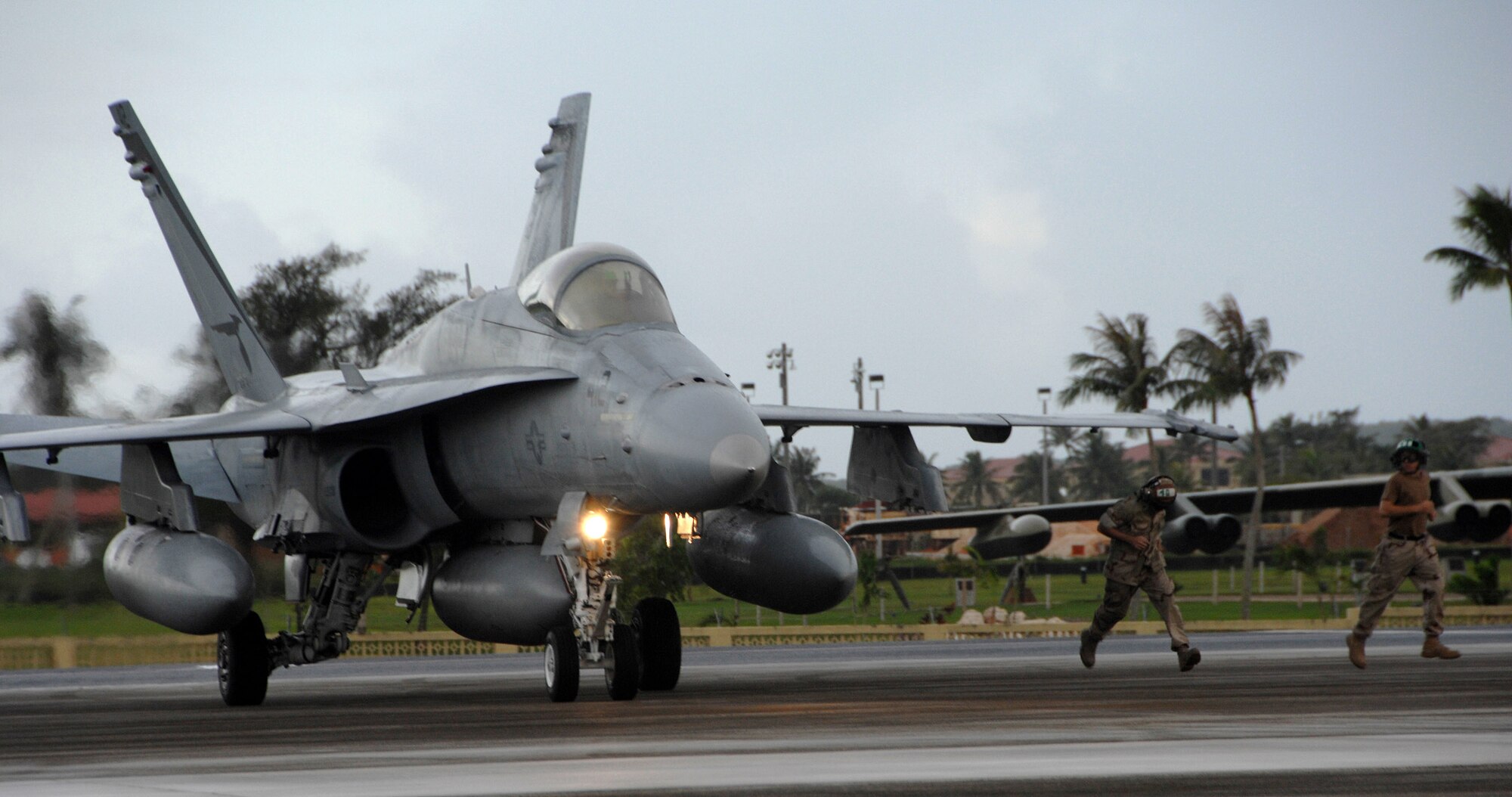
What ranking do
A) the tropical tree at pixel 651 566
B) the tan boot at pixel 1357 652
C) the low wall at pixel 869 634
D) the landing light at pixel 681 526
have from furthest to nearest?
1. the tropical tree at pixel 651 566
2. the low wall at pixel 869 634
3. the tan boot at pixel 1357 652
4. the landing light at pixel 681 526

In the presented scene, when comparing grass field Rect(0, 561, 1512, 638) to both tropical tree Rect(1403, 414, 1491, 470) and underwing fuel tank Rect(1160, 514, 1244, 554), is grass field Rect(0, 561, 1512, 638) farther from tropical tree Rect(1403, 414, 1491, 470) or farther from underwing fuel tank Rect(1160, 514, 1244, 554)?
tropical tree Rect(1403, 414, 1491, 470)

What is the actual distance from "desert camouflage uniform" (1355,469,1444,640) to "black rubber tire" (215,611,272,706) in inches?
340

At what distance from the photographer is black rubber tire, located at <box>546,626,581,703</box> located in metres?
11.2

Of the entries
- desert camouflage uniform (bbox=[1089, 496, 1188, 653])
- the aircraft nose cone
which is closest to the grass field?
the aircraft nose cone

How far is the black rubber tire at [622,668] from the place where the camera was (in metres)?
11.1

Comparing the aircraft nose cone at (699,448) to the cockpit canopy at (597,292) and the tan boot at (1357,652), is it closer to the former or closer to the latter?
the cockpit canopy at (597,292)

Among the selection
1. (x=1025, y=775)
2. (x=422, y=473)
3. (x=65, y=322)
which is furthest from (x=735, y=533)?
(x=65, y=322)

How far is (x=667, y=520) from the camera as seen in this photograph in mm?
11961

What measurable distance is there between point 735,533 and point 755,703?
3126mm

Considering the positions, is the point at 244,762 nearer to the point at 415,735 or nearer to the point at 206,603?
the point at 415,735

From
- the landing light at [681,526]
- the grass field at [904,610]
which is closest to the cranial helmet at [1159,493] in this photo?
the landing light at [681,526]

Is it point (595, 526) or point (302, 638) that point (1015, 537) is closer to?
point (302, 638)

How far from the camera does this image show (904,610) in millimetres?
55250

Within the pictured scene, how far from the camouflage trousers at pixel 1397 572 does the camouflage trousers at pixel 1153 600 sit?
1338mm
